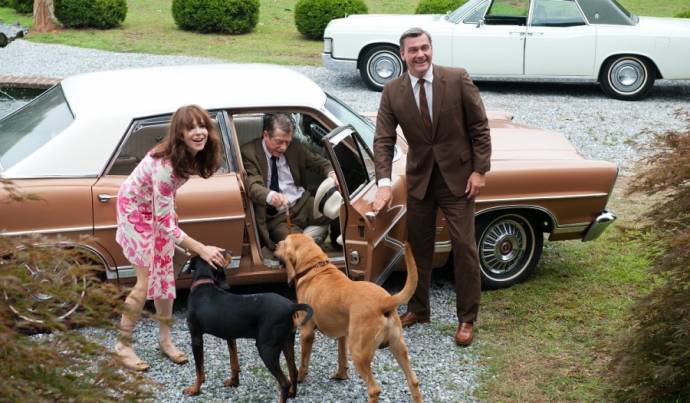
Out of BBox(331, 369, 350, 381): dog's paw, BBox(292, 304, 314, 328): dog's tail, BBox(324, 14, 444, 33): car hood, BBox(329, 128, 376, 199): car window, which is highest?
BBox(324, 14, 444, 33): car hood

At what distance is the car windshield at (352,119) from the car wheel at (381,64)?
24.7 feet

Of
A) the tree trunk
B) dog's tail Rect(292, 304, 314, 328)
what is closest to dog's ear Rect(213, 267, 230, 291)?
dog's tail Rect(292, 304, 314, 328)

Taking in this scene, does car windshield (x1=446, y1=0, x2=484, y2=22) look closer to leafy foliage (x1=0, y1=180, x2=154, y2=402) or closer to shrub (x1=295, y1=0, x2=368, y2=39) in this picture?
shrub (x1=295, y1=0, x2=368, y2=39)

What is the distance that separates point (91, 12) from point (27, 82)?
7.93 m

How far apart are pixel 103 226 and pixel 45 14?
16066mm

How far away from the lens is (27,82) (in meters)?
13.3

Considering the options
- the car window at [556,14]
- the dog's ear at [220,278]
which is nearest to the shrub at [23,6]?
the car window at [556,14]

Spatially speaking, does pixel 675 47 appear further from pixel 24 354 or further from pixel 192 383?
pixel 24 354

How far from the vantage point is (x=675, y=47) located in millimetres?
13969

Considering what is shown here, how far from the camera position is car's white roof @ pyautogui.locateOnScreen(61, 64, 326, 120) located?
6340 millimetres

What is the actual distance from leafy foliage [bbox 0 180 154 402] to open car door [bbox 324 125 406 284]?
2737mm

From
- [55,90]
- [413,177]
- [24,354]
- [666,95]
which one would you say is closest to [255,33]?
[666,95]

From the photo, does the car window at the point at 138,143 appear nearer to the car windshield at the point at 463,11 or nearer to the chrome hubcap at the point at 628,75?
the car windshield at the point at 463,11

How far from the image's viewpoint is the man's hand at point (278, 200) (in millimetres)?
6395
